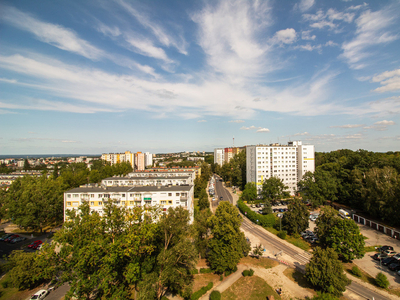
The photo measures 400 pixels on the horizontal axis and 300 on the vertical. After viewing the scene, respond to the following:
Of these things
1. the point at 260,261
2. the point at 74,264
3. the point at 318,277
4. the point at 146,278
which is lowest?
the point at 260,261

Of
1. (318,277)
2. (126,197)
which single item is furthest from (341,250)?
(126,197)

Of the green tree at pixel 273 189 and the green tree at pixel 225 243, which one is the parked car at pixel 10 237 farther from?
the green tree at pixel 273 189

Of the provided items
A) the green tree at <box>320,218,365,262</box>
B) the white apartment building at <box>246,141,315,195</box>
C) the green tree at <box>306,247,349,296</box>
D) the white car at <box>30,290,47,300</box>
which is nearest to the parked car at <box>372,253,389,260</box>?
the green tree at <box>320,218,365,262</box>

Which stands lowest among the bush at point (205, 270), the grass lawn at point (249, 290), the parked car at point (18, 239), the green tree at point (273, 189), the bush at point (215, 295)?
the grass lawn at point (249, 290)

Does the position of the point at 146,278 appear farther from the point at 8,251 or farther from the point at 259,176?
the point at 259,176

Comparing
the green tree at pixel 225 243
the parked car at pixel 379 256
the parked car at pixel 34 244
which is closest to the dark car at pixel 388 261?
the parked car at pixel 379 256

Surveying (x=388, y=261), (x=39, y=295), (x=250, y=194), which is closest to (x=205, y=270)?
(x=39, y=295)
